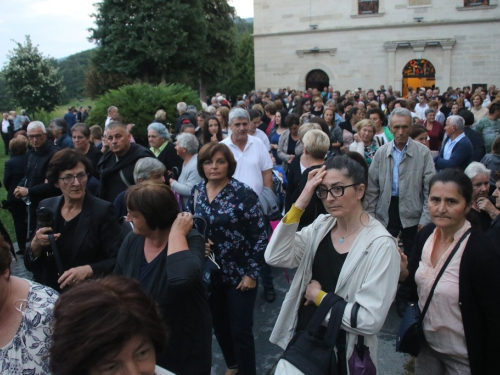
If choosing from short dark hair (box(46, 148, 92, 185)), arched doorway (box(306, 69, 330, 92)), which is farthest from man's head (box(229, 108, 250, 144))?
arched doorway (box(306, 69, 330, 92))

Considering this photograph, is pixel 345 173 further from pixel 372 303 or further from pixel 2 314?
pixel 2 314

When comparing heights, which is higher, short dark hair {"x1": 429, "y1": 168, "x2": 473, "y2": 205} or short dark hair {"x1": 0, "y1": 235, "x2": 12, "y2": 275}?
short dark hair {"x1": 429, "y1": 168, "x2": 473, "y2": 205}

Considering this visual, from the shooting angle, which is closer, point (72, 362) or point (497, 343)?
point (72, 362)

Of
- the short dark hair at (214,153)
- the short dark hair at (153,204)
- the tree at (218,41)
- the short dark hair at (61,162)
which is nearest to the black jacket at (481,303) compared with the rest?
the short dark hair at (153,204)

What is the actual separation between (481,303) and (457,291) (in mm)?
135

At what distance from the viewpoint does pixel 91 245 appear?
3365mm

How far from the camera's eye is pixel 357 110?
9406mm

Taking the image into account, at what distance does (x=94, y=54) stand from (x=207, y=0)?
9.43 metres

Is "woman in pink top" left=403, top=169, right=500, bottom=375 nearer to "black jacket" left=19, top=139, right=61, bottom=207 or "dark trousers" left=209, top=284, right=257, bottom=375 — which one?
"dark trousers" left=209, top=284, right=257, bottom=375

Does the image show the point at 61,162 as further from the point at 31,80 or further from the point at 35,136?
the point at 31,80

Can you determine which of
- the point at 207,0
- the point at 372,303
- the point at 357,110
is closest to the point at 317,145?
the point at 372,303

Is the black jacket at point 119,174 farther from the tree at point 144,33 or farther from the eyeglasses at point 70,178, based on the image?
the tree at point 144,33

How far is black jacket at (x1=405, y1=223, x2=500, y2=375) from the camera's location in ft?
8.26

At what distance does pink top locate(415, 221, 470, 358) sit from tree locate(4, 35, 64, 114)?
27658 mm
